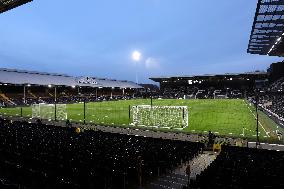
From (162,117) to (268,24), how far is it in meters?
16.7

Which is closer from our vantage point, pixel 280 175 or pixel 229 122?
pixel 280 175

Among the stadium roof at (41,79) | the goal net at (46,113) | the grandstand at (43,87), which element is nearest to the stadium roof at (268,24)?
the goal net at (46,113)

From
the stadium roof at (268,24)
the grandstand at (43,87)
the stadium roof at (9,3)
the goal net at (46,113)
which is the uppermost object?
the stadium roof at (268,24)

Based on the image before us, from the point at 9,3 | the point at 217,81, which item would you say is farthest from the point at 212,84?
the point at 9,3

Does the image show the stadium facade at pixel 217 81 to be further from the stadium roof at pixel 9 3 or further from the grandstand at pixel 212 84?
the stadium roof at pixel 9 3

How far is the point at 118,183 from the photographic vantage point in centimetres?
1120

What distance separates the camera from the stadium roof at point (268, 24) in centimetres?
2691

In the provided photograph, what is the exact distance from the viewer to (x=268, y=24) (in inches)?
1348

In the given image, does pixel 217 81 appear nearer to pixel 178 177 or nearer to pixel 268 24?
pixel 268 24

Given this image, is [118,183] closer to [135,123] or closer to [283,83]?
[135,123]

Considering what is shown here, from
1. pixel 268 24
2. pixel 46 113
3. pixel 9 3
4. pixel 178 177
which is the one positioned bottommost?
pixel 178 177

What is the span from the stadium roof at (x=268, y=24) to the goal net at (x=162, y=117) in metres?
12.5

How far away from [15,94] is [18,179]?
231ft

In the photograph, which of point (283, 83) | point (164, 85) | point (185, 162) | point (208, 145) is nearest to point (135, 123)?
point (208, 145)
